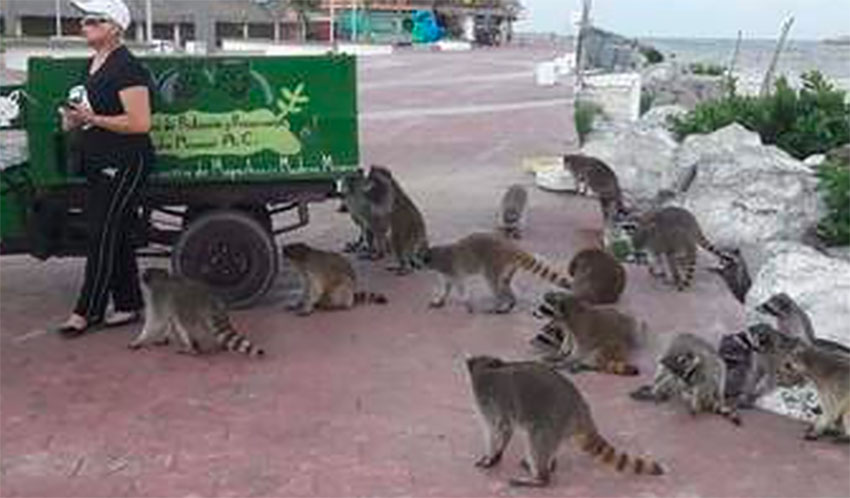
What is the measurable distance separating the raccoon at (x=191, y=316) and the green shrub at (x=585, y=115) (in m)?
9.75

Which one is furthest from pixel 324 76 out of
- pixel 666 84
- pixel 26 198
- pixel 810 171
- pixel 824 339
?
pixel 666 84

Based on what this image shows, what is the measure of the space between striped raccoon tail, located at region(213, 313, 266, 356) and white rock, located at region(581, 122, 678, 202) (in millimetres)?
6163

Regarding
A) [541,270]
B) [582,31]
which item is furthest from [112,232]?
[582,31]

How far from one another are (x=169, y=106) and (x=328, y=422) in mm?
2556

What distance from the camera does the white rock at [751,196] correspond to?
10570mm

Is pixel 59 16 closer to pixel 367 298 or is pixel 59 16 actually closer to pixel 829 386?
pixel 367 298

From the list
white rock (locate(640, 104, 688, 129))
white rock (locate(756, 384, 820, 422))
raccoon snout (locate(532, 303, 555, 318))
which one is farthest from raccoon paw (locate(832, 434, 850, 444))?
white rock (locate(640, 104, 688, 129))

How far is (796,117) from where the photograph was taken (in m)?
14.0

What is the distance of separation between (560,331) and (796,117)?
737cm

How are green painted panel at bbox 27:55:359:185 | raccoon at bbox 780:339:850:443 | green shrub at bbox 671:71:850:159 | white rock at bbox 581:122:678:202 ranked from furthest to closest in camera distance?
green shrub at bbox 671:71:850:159 < white rock at bbox 581:122:678:202 < green painted panel at bbox 27:55:359:185 < raccoon at bbox 780:339:850:443

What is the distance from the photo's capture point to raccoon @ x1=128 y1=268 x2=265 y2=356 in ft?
24.7

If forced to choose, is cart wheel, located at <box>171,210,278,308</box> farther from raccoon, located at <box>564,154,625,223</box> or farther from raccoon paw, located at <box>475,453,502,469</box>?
raccoon, located at <box>564,154,625,223</box>

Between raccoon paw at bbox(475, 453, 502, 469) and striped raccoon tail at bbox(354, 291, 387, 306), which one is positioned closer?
raccoon paw at bbox(475, 453, 502, 469)

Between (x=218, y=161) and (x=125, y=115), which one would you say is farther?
(x=218, y=161)
